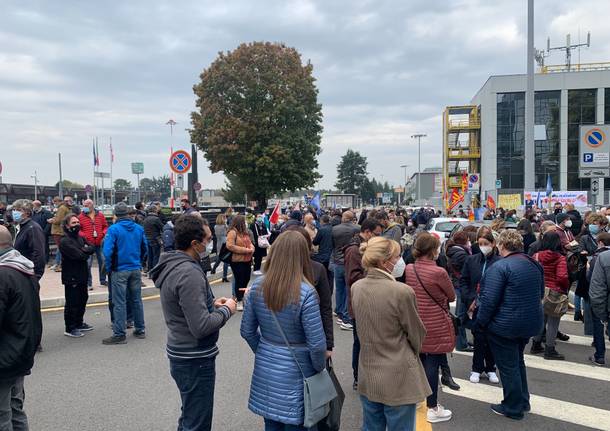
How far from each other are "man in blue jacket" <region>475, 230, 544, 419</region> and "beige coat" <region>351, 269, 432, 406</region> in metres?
1.61

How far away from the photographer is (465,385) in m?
5.93

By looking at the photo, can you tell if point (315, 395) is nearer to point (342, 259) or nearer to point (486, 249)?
point (486, 249)

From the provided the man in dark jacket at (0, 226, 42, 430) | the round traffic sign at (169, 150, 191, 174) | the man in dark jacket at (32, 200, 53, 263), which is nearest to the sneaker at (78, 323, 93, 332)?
the man in dark jacket at (0, 226, 42, 430)

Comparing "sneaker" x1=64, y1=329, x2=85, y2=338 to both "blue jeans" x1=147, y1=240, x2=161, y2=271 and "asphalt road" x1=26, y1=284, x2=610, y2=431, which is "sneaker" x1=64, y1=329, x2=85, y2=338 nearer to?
"asphalt road" x1=26, y1=284, x2=610, y2=431

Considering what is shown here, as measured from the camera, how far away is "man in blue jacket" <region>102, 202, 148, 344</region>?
738 centimetres

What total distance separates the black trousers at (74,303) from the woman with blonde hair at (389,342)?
223 inches

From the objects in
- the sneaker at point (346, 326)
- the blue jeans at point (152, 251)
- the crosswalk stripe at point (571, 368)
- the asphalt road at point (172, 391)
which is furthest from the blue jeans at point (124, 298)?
the crosswalk stripe at point (571, 368)

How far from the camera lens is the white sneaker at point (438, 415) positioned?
4883 millimetres

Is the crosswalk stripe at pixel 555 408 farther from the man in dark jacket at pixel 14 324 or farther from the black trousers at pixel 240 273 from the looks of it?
the black trousers at pixel 240 273

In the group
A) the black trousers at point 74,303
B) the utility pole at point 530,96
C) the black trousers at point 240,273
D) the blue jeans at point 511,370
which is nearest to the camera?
the blue jeans at point 511,370

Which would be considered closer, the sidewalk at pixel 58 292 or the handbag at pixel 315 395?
the handbag at pixel 315 395

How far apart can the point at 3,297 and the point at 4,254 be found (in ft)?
1.45

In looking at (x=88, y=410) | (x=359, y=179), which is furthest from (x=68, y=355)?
(x=359, y=179)

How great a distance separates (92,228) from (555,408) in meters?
8.67
